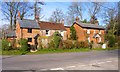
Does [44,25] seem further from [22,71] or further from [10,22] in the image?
[22,71]

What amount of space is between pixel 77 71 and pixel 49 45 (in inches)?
795

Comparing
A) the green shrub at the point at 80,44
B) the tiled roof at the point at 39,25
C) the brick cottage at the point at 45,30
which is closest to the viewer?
the green shrub at the point at 80,44

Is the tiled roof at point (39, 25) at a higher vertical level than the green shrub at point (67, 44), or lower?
higher

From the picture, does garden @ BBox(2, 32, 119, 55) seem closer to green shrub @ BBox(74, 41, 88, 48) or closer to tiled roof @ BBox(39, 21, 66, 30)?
green shrub @ BBox(74, 41, 88, 48)

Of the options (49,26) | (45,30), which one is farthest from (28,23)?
(49,26)

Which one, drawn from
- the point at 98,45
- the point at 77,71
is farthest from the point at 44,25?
the point at 77,71

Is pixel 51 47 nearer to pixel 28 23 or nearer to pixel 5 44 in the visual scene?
pixel 5 44

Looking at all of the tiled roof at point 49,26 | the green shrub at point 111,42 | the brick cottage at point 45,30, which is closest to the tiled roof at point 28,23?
the brick cottage at point 45,30

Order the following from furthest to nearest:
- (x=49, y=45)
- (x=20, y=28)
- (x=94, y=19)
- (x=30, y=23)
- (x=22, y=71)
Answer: (x=94, y=19), (x=30, y=23), (x=20, y=28), (x=49, y=45), (x=22, y=71)

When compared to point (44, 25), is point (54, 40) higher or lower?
lower

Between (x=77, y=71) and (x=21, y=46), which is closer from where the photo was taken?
(x=77, y=71)

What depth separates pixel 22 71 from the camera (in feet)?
37.7

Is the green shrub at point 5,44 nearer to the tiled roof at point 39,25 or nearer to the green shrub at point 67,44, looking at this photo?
the green shrub at point 67,44

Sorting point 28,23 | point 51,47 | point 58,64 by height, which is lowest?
point 58,64
